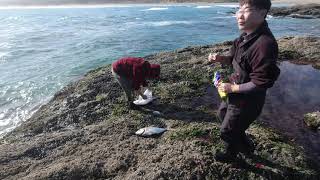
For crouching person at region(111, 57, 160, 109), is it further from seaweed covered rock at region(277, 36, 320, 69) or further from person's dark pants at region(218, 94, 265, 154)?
seaweed covered rock at region(277, 36, 320, 69)

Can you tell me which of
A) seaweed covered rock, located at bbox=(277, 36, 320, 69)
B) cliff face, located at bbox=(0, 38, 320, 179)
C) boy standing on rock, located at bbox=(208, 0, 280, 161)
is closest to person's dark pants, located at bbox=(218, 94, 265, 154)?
boy standing on rock, located at bbox=(208, 0, 280, 161)

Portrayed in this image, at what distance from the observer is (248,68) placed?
447 centimetres

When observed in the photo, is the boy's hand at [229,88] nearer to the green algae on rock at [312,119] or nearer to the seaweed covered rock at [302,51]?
the green algae on rock at [312,119]

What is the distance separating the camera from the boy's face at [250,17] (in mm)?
4227

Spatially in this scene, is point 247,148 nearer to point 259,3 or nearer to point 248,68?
point 248,68

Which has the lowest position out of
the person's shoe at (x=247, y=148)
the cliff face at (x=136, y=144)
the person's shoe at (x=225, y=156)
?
the cliff face at (x=136, y=144)

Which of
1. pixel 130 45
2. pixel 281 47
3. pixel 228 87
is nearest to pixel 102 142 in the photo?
pixel 228 87

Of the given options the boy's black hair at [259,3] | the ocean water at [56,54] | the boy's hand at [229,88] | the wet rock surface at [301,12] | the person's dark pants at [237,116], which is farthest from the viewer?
the wet rock surface at [301,12]

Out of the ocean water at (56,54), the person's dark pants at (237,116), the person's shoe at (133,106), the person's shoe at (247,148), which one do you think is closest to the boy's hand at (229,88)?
the person's dark pants at (237,116)

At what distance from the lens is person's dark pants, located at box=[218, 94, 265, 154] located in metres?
4.66

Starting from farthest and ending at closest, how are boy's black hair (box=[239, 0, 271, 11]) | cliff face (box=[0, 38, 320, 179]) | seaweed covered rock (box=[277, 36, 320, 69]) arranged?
seaweed covered rock (box=[277, 36, 320, 69]) < cliff face (box=[0, 38, 320, 179]) < boy's black hair (box=[239, 0, 271, 11])

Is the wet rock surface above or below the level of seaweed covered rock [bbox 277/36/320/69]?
below

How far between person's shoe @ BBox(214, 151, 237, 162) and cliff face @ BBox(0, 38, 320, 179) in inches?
3.0

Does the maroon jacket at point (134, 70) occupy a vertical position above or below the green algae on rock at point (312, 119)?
above
